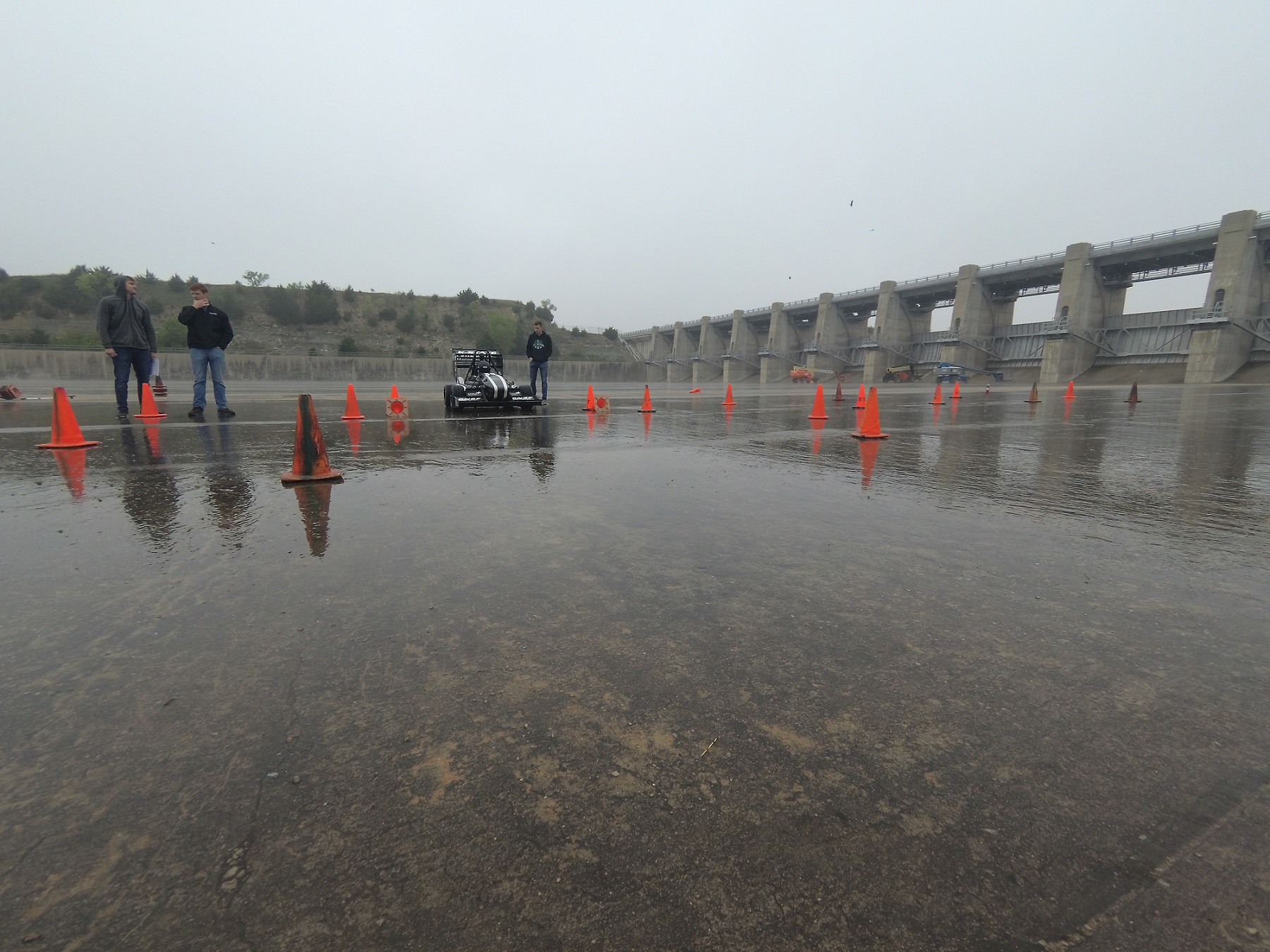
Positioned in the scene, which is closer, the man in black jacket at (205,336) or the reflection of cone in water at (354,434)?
the reflection of cone in water at (354,434)

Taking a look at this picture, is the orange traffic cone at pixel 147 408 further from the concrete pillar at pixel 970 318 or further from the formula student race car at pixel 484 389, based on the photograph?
the concrete pillar at pixel 970 318

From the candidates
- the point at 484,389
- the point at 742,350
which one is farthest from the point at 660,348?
the point at 484,389

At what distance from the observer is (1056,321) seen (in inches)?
1788

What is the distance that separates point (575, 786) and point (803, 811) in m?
0.57

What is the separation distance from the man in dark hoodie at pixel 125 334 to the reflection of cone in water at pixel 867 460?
10.3m

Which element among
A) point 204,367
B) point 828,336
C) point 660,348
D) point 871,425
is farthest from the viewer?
point 660,348

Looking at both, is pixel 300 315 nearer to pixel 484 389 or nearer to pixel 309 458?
pixel 484 389

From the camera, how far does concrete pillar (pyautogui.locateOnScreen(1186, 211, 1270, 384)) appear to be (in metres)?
36.3

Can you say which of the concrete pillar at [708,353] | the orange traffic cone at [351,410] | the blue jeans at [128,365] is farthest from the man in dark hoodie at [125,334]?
the concrete pillar at [708,353]

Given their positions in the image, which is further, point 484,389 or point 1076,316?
point 1076,316

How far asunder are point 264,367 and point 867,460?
124 feet

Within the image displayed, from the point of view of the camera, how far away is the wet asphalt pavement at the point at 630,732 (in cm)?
119

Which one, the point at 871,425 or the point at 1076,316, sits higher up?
the point at 1076,316

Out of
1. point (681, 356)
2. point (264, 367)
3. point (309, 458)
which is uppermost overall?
point (681, 356)
